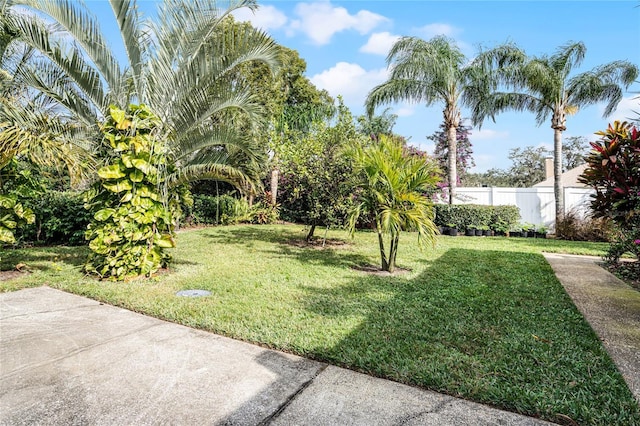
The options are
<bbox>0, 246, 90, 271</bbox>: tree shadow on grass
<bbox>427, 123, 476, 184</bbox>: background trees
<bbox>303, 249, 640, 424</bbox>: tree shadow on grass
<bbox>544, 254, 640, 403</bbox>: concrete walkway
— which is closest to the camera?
<bbox>303, 249, 640, 424</bbox>: tree shadow on grass

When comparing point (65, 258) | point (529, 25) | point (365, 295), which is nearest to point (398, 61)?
point (529, 25)

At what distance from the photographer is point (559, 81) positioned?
40.5 feet

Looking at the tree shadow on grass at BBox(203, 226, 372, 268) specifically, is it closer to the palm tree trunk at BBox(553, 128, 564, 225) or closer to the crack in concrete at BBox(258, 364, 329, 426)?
the crack in concrete at BBox(258, 364, 329, 426)

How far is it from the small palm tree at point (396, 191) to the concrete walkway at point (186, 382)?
Answer: 2.40 metres

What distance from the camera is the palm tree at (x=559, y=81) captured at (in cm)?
1222

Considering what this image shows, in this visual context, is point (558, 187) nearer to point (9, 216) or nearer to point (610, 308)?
point (610, 308)

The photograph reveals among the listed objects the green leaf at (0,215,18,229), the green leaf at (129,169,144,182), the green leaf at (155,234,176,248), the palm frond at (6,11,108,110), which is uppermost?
the palm frond at (6,11,108,110)

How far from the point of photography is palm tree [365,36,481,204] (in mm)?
12523

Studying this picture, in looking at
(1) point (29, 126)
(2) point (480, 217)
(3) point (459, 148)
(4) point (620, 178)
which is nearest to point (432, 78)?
(2) point (480, 217)

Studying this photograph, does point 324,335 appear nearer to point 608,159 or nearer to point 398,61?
point 608,159

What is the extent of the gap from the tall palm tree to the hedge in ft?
27.5

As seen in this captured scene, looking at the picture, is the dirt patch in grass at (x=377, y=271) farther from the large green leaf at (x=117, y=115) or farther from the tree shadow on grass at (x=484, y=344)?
the large green leaf at (x=117, y=115)

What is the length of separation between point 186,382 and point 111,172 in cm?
368

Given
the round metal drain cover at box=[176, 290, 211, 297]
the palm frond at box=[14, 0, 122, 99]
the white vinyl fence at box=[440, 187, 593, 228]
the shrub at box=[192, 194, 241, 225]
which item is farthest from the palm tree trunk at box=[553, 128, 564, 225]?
the palm frond at box=[14, 0, 122, 99]
